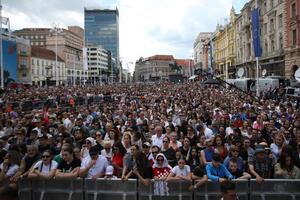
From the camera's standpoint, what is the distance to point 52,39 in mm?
136000

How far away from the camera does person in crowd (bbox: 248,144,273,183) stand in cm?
768

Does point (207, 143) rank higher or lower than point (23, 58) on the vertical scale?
lower

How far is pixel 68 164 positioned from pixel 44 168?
460 millimetres

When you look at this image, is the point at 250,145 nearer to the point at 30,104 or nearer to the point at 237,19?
the point at 30,104

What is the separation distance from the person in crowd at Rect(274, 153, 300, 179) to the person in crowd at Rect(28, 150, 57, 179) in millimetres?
4247

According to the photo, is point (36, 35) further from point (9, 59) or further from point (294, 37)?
point (294, 37)

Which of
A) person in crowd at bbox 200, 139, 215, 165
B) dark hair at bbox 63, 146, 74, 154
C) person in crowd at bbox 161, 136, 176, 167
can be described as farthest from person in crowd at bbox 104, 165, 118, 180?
person in crowd at bbox 200, 139, 215, 165

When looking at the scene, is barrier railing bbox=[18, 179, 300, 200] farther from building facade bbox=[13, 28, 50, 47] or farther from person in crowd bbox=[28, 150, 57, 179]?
building facade bbox=[13, 28, 50, 47]

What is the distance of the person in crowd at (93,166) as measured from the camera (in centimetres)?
761

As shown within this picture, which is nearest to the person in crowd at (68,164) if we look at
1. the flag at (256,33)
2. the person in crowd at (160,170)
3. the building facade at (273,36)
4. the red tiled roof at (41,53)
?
the person in crowd at (160,170)

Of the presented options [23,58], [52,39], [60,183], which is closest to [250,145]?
[60,183]

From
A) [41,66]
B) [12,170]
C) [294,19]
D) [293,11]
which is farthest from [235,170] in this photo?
[41,66]

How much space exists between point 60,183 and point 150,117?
9.96 meters

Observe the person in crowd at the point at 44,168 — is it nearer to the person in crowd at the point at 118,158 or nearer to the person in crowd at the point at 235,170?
the person in crowd at the point at 118,158
